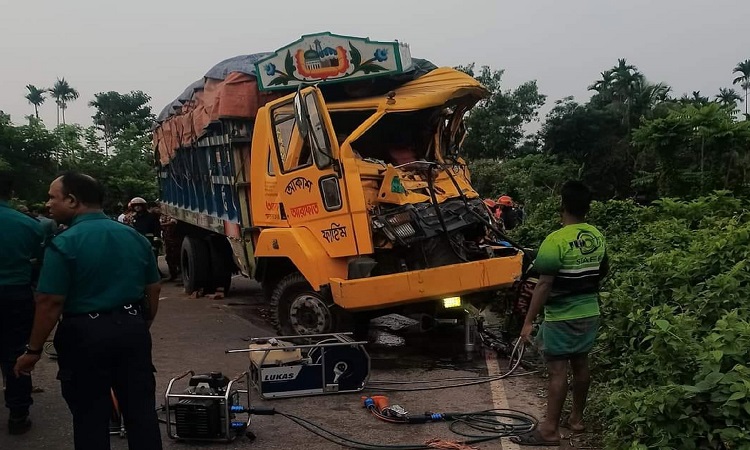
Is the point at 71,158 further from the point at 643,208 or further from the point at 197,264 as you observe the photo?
the point at 643,208

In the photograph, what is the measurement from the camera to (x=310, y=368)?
18.7ft

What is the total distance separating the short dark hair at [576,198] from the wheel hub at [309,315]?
9.59ft

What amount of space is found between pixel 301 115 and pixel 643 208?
6.27m

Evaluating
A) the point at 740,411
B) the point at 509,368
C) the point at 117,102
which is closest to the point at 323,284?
the point at 509,368

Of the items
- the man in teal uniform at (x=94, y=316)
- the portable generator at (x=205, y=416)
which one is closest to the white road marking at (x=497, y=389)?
the portable generator at (x=205, y=416)

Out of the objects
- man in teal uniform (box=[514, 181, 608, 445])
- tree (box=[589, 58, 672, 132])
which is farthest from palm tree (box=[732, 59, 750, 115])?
man in teal uniform (box=[514, 181, 608, 445])

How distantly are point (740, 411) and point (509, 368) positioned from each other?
331 cm

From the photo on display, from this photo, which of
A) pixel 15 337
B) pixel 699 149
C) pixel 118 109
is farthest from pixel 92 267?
pixel 118 109

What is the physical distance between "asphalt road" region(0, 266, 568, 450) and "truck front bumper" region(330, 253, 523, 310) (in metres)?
0.74

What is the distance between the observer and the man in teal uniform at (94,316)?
336 centimetres

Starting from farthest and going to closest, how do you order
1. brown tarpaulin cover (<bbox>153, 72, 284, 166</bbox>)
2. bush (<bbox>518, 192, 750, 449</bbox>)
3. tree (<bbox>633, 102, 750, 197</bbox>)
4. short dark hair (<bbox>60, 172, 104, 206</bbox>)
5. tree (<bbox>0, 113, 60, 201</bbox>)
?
1. tree (<bbox>0, 113, 60, 201</bbox>)
2. tree (<bbox>633, 102, 750, 197</bbox>)
3. brown tarpaulin cover (<bbox>153, 72, 284, 166</bbox>)
4. short dark hair (<bbox>60, 172, 104, 206</bbox>)
5. bush (<bbox>518, 192, 750, 449</bbox>)

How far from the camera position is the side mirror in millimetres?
6723

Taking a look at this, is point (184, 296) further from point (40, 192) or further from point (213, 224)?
point (40, 192)

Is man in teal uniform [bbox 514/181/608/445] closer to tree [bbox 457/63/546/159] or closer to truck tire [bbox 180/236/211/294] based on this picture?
truck tire [bbox 180/236/211/294]
